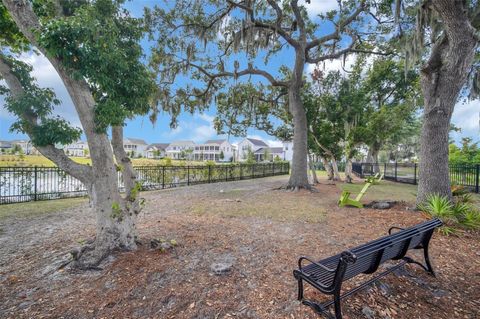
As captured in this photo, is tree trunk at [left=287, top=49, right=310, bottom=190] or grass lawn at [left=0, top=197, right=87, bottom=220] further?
tree trunk at [left=287, top=49, right=310, bottom=190]

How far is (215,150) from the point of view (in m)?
60.2

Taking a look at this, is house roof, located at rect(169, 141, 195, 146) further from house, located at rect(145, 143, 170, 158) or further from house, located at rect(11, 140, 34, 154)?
house, located at rect(11, 140, 34, 154)

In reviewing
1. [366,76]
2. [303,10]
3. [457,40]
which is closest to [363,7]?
[303,10]

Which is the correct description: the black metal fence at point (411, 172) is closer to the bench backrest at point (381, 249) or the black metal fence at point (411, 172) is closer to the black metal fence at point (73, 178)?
the black metal fence at point (73, 178)

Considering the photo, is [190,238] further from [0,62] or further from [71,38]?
[0,62]

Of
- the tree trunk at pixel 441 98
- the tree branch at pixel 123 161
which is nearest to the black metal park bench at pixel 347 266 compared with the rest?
the tree branch at pixel 123 161

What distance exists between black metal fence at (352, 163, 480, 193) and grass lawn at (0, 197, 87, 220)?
16.9 m

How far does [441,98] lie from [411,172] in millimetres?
12329

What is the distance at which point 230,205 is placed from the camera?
6.75 meters

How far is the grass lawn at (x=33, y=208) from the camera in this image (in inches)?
226

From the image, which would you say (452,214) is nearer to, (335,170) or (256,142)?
(335,170)

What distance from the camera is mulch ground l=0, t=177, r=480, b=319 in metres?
2.12

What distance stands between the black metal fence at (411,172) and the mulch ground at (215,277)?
8.94 m

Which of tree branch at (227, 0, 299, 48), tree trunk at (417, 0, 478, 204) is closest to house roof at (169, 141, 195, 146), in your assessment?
tree branch at (227, 0, 299, 48)
